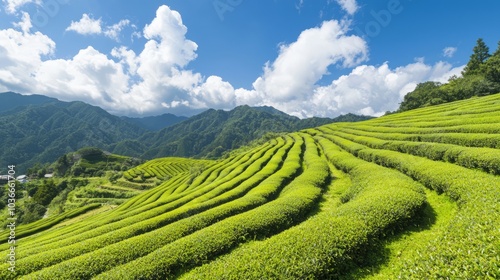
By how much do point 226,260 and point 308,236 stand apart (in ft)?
12.8

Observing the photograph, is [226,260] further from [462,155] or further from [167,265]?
[462,155]

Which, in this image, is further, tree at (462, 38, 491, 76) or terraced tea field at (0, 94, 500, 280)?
tree at (462, 38, 491, 76)

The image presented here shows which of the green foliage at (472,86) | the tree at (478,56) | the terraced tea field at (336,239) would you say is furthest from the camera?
the tree at (478,56)

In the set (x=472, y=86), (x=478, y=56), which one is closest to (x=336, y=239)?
(x=472, y=86)

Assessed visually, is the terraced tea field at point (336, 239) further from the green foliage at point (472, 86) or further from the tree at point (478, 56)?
the tree at point (478, 56)

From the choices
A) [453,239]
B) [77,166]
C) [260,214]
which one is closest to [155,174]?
[77,166]

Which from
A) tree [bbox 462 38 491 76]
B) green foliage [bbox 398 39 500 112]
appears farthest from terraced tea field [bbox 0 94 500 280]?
tree [bbox 462 38 491 76]

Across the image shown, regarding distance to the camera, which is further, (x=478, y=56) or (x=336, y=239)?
(x=478, y=56)

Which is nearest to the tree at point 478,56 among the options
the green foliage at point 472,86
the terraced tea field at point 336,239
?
the green foliage at point 472,86

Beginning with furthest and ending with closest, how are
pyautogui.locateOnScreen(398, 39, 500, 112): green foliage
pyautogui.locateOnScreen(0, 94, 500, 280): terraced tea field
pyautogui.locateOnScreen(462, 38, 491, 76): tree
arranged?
pyautogui.locateOnScreen(462, 38, 491, 76): tree → pyautogui.locateOnScreen(398, 39, 500, 112): green foliage → pyautogui.locateOnScreen(0, 94, 500, 280): terraced tea field

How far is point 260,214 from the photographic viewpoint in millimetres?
15852

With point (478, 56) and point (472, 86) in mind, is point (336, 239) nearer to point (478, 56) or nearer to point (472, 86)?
point (472, 86)

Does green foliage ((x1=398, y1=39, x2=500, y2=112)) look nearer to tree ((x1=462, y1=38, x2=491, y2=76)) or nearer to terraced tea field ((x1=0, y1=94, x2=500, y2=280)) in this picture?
tree ((x1=462, y1=38, x2=491, y2=76))

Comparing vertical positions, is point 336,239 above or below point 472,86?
below
